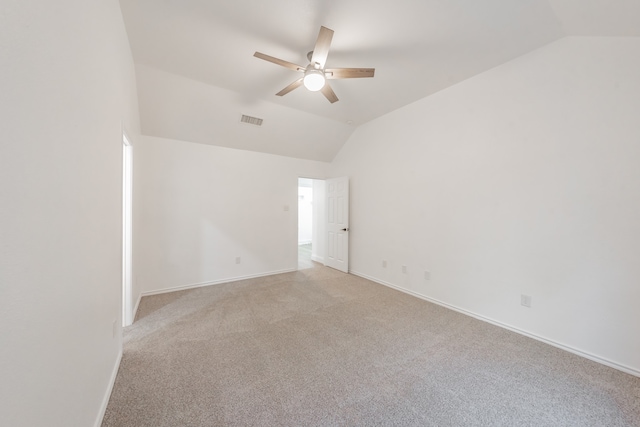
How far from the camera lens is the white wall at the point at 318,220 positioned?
583cm

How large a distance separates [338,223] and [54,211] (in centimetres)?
436

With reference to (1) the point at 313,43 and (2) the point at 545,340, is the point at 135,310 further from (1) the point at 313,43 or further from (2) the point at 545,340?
(2) the point at 545,340

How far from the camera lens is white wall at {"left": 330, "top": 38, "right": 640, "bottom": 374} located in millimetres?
2063

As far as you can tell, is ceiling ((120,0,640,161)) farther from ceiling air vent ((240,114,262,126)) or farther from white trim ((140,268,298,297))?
white trim ((140,268,298,297))

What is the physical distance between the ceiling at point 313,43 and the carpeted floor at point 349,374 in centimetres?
291

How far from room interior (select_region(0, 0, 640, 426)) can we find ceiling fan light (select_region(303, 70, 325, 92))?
1.23ft

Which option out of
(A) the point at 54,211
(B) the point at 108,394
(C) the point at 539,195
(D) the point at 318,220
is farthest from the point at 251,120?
(C) the point at 539,195

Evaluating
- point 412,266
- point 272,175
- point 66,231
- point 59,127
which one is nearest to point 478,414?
point 412,266

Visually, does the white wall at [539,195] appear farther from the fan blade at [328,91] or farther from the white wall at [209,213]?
the white wall at [209,213]

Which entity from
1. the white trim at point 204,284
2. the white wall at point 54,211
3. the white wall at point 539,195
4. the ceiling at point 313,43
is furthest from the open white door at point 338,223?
the white wall at point 54,211

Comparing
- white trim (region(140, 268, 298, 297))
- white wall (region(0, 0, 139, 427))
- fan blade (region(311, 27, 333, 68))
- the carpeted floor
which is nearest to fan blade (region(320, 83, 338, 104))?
fan blade (region(311, 27, 333, 68))

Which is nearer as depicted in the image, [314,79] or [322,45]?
[322,45]

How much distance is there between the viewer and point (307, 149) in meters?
4.86

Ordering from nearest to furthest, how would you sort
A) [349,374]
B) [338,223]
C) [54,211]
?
[54,211] < [349,374] < [338,223]
